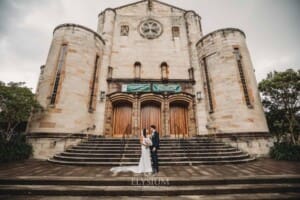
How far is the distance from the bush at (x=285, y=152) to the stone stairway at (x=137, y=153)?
1887 mm

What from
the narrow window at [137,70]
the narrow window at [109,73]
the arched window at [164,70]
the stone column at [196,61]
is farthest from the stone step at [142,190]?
the arched window at [164,70]

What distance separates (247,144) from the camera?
8367 mm

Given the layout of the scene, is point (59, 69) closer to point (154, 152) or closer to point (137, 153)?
point (137, 153)

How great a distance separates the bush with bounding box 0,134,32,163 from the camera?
6.52 m

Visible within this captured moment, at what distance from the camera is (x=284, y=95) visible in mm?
8320

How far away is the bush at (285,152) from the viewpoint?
277 inches

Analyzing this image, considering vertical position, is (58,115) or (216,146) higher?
(58,115)

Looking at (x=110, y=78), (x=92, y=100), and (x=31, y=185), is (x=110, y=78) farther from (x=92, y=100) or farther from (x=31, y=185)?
(x=31, y=185)

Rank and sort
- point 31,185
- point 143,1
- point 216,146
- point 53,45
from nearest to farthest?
point 31,185 → point 216,146 → point 53,45 → point 143,1

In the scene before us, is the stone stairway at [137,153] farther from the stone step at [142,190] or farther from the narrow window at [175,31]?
the narrow window at [175,31]

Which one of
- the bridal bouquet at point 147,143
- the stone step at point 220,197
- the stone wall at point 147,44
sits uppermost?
the stone wall at point 147,44

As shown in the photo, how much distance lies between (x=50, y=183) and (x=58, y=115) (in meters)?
5.38

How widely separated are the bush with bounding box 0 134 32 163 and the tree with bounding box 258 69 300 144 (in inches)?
552

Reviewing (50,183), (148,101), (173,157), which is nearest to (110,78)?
(148,101)
